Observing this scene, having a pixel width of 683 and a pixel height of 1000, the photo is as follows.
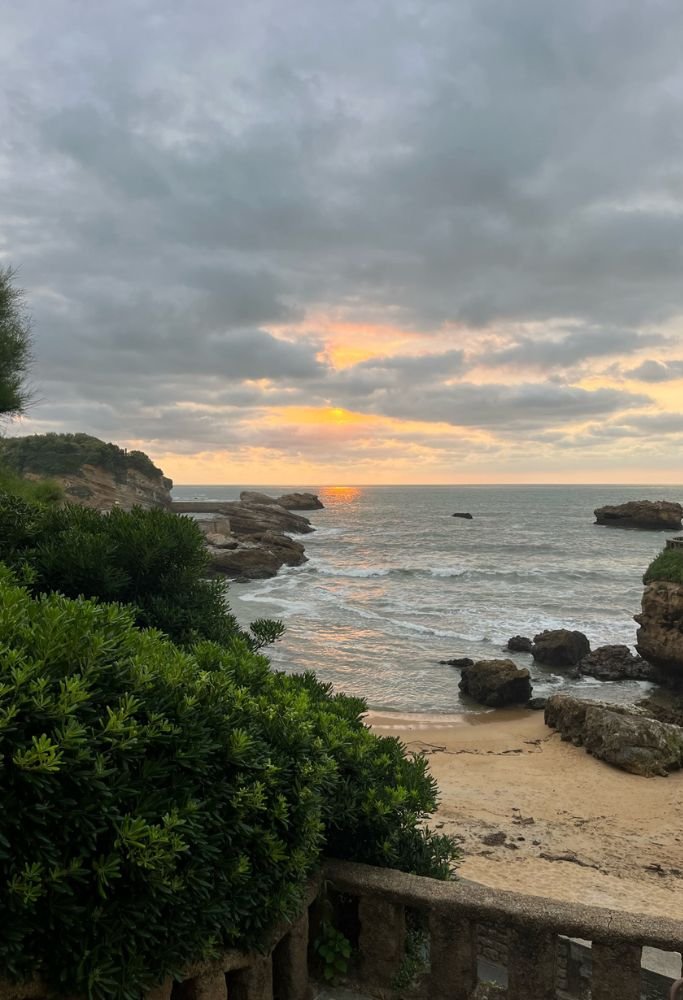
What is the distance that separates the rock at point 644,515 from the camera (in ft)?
287

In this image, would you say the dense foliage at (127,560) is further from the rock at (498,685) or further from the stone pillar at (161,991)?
the rock at (498,685)

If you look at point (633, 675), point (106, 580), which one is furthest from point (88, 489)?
point (106, 580)

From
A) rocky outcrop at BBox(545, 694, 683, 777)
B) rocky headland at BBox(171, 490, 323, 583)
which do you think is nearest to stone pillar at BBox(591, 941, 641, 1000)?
rocky outcrop at BBox(545, 694, 683, 777)

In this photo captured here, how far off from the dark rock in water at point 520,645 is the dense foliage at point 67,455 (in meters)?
55.2

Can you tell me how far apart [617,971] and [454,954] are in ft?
3.21

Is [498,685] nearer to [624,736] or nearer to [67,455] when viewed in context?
[624,736]

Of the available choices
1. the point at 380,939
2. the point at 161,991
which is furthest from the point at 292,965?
the point at 161,991

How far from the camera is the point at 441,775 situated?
47.6 feet

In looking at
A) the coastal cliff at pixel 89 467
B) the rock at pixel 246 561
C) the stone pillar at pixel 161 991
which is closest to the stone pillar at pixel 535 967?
the stone pillar at pixel 161 991

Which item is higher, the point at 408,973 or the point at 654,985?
the point at 408,973

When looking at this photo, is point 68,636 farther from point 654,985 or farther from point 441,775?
point 441,775

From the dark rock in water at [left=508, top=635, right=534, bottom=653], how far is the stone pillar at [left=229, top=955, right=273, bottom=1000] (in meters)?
25.6

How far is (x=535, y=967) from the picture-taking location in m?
3.96

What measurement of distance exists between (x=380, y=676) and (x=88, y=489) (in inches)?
2293
